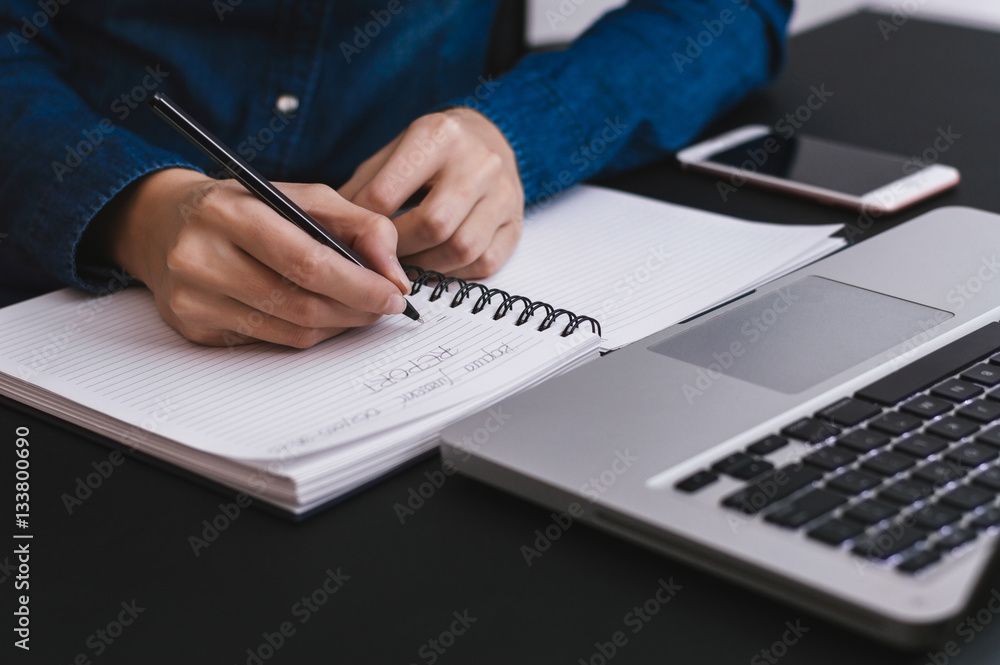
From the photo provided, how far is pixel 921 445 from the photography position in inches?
19.3

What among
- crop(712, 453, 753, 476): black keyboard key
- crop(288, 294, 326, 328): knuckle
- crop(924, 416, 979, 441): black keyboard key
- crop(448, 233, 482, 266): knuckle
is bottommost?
crop(924, 416, 979, 441): black keyboard key

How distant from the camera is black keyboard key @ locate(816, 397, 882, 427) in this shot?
1.70ft

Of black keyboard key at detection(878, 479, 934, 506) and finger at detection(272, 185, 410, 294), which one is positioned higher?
finger at detection(272, 185, 410, 294)

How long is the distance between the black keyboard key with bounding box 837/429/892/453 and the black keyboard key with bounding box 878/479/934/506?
34 millimetres

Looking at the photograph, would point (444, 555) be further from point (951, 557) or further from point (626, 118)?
point (626, 118)

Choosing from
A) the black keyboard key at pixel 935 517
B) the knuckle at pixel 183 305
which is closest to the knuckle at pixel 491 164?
the knuckle at pixel 183 305

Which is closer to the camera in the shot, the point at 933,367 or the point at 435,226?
the point at 933,367

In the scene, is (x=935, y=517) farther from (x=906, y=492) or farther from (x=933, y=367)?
(x=933, y=367)

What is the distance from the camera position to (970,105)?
1146mm

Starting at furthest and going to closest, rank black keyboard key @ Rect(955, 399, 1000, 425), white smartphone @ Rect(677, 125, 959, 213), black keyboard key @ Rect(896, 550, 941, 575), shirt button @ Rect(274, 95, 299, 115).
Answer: shirt button @ Rect(274, 95, 299, 115) → white smartphone @ Rect(677, 125, 959, 213) → black keyboard key @ Rect(955, 399, 1000, 425) → black keyboard key @ Rect(896, 550, 941, 575)

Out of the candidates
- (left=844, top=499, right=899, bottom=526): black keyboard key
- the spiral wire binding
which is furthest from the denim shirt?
(left=844, top=499, right=899, bottom=526): black keyboard key

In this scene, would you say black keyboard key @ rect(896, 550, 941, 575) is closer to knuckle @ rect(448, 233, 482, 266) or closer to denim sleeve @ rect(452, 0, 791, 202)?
knuckle @ rect(448, 233, 482, 266)

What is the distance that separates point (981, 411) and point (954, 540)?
125mm

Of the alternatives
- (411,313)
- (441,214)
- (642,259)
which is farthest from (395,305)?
(642,259)
